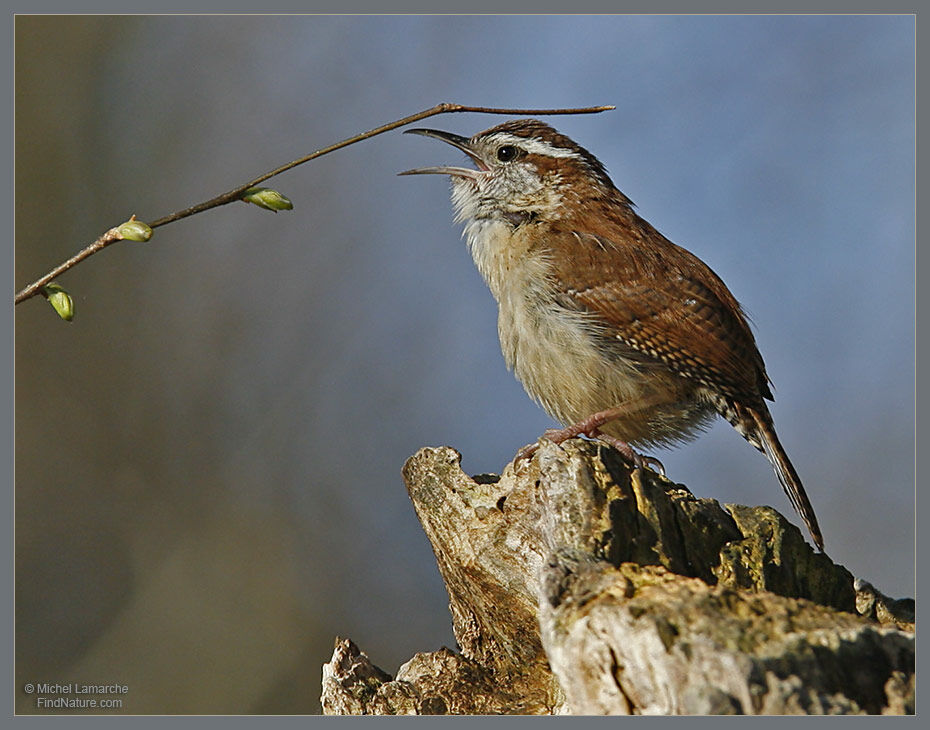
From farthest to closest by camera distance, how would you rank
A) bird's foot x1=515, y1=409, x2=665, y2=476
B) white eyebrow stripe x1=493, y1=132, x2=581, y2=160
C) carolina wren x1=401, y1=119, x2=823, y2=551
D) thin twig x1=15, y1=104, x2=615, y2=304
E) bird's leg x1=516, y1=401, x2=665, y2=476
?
white eyebrow stripe x1=493, y1=132, x2=581, y2=160
carolina wren x1=401, y1=119, x2=823, y2=551
bird's leg x1=516, y1=401, x2=665, y2=476
bird's foot x1=515, y1=409, x2=665, y2=476
thin twig x1=15, y1=104, x2=615, y2=304

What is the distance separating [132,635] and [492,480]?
240cm

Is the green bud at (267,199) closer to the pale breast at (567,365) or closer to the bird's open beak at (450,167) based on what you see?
the pale breast at (567,365)

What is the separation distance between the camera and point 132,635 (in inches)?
183

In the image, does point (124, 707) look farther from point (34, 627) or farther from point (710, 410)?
point (710, 410)

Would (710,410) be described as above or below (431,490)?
above

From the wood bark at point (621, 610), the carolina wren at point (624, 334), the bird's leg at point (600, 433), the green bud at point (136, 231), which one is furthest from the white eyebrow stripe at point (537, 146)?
the green bud at point (136, 231)

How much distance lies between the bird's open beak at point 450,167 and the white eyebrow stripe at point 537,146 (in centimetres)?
14

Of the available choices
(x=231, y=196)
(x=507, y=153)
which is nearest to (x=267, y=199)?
(x=231, y=196)

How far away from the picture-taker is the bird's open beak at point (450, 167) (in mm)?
4473

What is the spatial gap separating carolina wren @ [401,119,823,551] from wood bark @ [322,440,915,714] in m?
0.63

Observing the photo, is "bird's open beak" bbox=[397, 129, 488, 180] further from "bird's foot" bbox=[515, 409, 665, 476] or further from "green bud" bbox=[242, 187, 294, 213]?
"green bud" bbox=[242, 187, 294, 213]

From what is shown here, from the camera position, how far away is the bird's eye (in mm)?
4434

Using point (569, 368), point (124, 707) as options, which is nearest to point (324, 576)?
point (124, 707)

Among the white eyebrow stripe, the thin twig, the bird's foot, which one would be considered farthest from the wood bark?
the white eyebrow stripe
